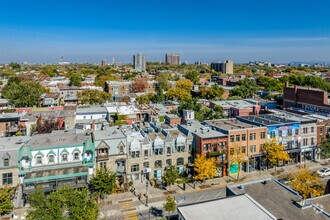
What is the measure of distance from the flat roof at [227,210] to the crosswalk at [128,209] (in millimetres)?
15024

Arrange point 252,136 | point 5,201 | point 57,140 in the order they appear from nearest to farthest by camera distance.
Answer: point 5,201 → point 57,140 → point 252,136

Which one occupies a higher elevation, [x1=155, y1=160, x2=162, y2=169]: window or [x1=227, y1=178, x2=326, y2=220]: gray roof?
[x1=227, y1=178, x2=326, y2=220]: gray roof

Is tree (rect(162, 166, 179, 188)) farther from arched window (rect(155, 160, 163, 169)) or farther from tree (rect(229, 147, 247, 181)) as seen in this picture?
tree (rect(229, 147, 247, 181))

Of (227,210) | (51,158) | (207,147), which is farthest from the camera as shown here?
(207,147)

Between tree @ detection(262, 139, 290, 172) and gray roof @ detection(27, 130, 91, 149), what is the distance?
35.4 m

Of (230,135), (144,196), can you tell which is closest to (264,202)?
(144,196)

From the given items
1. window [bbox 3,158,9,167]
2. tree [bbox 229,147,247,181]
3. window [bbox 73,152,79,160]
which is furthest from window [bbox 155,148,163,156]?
window [bbox 3,158,9,167]

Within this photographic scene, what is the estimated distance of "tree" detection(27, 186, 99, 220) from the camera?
2853 cm

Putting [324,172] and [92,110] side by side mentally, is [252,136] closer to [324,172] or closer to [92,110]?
[324,172]

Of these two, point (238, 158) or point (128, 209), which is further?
point (238, 158)

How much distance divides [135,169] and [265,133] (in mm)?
28162

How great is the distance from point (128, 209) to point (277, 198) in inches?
845

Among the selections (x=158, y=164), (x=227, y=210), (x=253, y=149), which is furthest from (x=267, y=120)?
(x=227, y=210)

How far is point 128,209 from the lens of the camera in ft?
134
